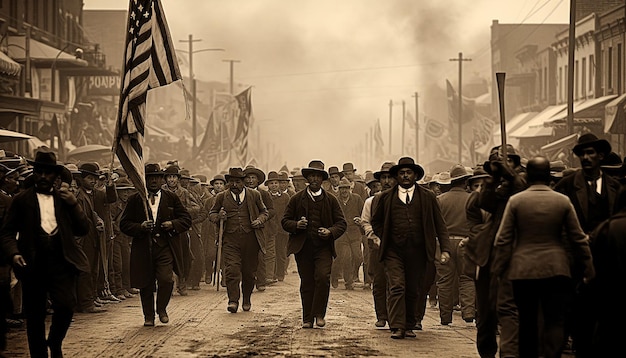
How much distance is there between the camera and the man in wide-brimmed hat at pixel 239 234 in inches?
628

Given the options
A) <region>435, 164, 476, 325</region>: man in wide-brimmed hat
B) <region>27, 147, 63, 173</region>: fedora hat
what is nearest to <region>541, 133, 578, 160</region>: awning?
<region>435, 164, 476, 325</region>: man in wide-brimmed hat

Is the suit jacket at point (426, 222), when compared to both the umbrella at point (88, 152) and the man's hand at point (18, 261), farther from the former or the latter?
the umbrella at point (88, 152)

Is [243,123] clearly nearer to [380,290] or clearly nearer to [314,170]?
[314,170]

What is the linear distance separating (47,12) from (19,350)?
36.4 m

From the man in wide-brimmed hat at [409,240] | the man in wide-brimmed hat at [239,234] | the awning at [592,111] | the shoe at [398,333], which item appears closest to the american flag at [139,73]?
the man in wide-brimmed hat at [239,234]

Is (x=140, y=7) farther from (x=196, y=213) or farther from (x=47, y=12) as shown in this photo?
(x=47, y=12)

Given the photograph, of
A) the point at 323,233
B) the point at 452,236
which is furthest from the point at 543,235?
the point at 452,236

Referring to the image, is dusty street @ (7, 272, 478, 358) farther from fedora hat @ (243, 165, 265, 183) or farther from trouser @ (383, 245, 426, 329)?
fedora hat @ (243, 165, 265, 183)

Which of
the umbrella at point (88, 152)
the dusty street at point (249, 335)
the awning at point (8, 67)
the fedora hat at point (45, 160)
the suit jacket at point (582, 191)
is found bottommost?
the dusty street at point (249, 335)

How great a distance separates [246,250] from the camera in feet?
53.5

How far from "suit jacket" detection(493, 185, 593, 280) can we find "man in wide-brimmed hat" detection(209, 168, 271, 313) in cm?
681

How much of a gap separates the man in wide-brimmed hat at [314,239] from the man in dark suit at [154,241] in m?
1.37

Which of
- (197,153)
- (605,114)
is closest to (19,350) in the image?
(605,114)

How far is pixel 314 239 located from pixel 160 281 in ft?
6.52
